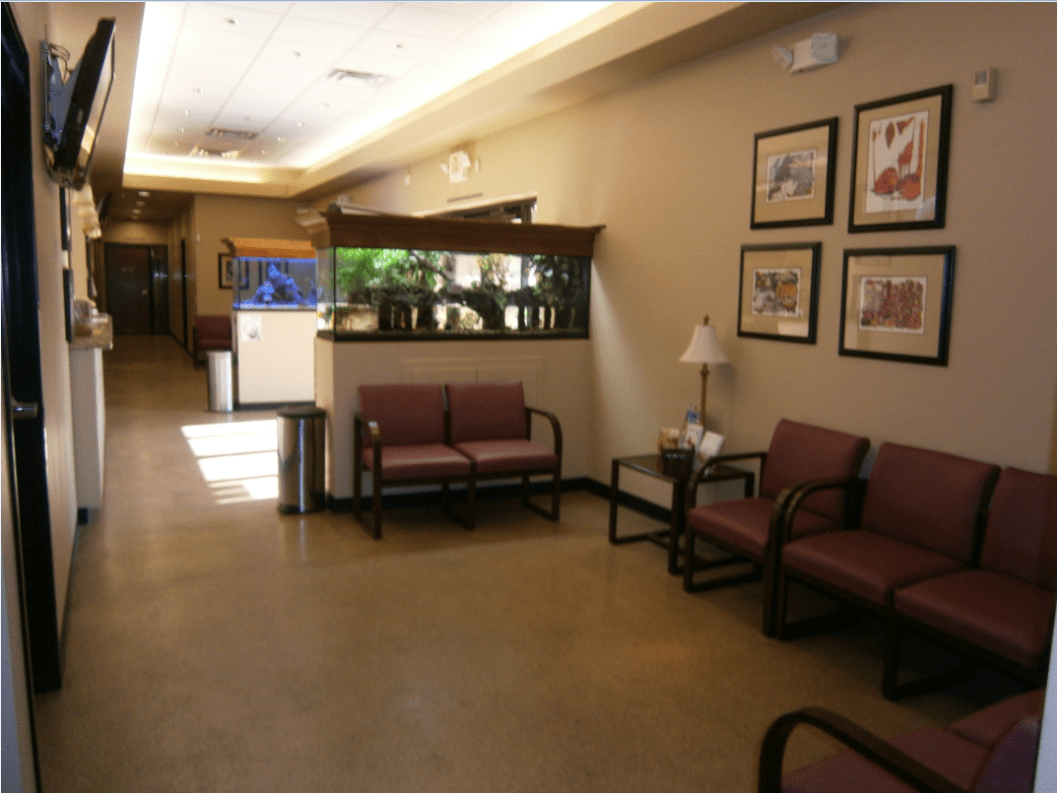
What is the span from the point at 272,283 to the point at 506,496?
484cm

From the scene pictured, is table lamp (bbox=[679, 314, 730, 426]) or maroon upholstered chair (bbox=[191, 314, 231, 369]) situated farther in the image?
maroon upholstered chair (bbox=[191, 314, 231, 369])

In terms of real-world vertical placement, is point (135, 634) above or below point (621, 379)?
below

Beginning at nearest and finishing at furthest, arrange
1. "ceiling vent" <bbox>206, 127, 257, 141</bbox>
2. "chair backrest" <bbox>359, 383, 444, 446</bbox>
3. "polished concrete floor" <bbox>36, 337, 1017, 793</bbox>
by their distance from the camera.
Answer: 1. "polished concrete floor" <bbox>36, 337, 1017, 793</bbox>
2. "chair backrest" <bbox>359, 383, 444, 446</bbox>
3. "ceiling vent" <bbox>206, 127, 257, 141</bbox>

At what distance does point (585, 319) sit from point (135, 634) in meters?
3.69

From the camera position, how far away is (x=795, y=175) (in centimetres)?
415

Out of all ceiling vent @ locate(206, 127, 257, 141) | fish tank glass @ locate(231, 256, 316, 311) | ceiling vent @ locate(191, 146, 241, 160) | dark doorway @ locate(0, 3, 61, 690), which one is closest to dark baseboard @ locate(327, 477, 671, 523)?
dark doorway @ locate(0, 3, 61, 690)

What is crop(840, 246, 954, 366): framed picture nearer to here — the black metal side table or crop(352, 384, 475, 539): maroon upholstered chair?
the black metal side table

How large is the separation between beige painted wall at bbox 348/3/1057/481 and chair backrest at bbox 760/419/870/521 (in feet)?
0.52

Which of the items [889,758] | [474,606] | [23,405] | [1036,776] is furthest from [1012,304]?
[23,405]

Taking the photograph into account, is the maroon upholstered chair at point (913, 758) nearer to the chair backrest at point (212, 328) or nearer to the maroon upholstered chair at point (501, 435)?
the maroon upholstered chair at point (501, 435)

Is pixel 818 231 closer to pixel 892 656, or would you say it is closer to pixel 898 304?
pixel 898 304

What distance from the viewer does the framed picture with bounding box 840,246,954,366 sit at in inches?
136

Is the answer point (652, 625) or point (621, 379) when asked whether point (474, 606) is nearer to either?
point (652, 625)

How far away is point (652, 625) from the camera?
3.63m
